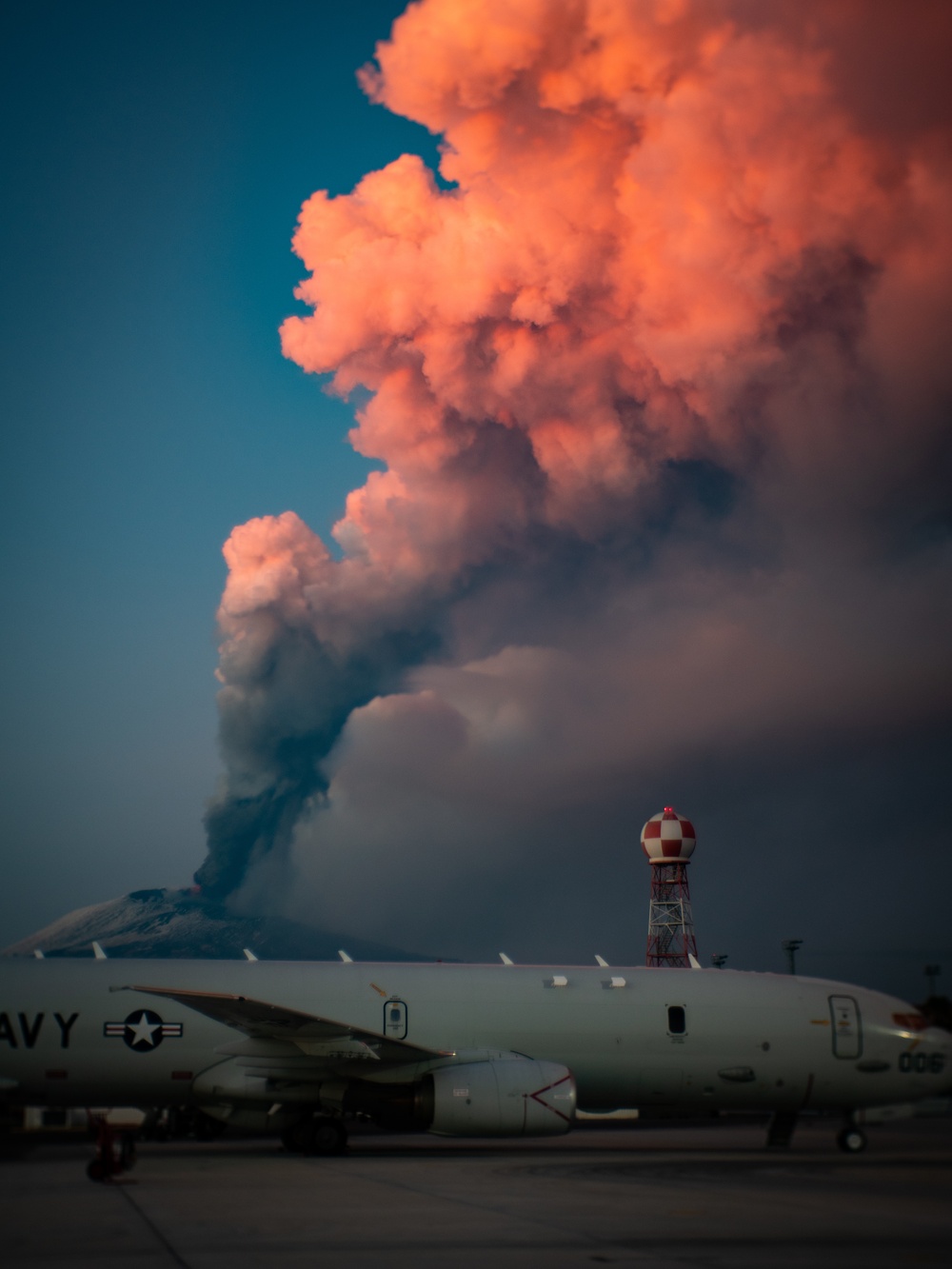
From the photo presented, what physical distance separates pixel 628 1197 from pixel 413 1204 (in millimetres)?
2739

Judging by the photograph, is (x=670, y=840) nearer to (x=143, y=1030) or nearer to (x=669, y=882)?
(x=669, y=882)

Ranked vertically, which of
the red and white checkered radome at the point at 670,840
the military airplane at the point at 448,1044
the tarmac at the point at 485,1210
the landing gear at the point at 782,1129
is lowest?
the landing gear at the point at 782,1129

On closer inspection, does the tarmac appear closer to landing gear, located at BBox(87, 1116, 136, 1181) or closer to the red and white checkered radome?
landing gear, located at BBox(87, 1116, 136, 1181)

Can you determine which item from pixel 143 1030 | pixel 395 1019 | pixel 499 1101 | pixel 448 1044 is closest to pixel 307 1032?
pixel 395 1019

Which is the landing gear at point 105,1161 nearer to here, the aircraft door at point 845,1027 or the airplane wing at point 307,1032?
the airplane wing at point 307,1032

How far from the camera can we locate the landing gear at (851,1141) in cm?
2230

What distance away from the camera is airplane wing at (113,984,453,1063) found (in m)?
20.4

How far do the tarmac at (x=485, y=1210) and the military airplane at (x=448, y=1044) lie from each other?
102 centimetres

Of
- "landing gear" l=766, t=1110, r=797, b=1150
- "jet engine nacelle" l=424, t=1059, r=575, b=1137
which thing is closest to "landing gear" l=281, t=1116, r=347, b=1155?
"jet engine nacelle" l=424, t=1059, r=575, b=1137

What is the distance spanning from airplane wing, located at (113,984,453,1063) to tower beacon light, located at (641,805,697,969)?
3692cm

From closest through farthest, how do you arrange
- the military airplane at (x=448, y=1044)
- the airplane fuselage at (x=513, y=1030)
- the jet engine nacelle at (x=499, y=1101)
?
the jet engine nacelle at (x=499, y=1101) < the military airplane at (x=448, y=1044) < the airplane fuselage at (x=513, y=1030)

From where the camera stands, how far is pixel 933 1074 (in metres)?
23.5

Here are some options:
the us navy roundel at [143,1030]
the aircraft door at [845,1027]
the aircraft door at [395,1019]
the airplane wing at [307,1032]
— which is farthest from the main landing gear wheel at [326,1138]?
the aircraft door at [845,1027]

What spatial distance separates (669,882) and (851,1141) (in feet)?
116
